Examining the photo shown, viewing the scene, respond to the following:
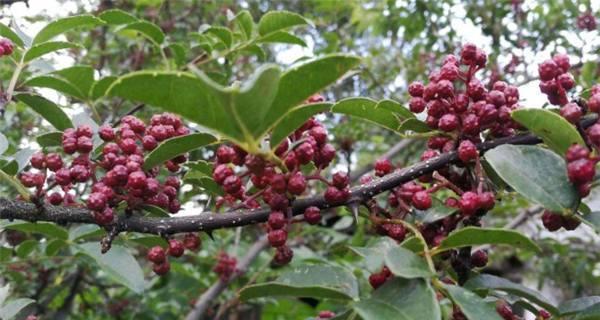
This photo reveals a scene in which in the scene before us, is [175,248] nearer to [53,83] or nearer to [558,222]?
[53,83]

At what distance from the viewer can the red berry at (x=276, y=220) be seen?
951 millimetres

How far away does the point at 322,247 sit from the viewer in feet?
11.4

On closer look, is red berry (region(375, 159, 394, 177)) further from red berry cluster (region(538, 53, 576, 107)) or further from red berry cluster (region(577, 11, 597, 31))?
red berry cluster (region(577, 11, 597, 31))

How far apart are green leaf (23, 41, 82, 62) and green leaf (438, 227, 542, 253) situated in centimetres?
85

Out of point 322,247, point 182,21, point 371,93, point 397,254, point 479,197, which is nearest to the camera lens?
point 397,254

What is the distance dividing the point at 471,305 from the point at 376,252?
0.14 m

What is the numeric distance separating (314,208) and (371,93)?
128 inches

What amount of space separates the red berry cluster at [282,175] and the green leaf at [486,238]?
0.61 ft

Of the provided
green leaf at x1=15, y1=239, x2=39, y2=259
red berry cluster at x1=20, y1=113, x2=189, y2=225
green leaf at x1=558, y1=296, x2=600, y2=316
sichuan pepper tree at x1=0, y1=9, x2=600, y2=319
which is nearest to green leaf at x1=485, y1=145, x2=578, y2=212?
sichuan pepper tree at x1=0, y1=9, x2=600, y2=319

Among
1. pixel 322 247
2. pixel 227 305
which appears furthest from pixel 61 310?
pixel 322 247

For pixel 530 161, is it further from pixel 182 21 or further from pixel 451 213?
pixel 182 21

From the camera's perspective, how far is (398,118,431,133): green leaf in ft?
3.35

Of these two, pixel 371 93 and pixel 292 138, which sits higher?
pixel 292 138

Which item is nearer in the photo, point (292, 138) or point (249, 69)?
point (292, 138)
